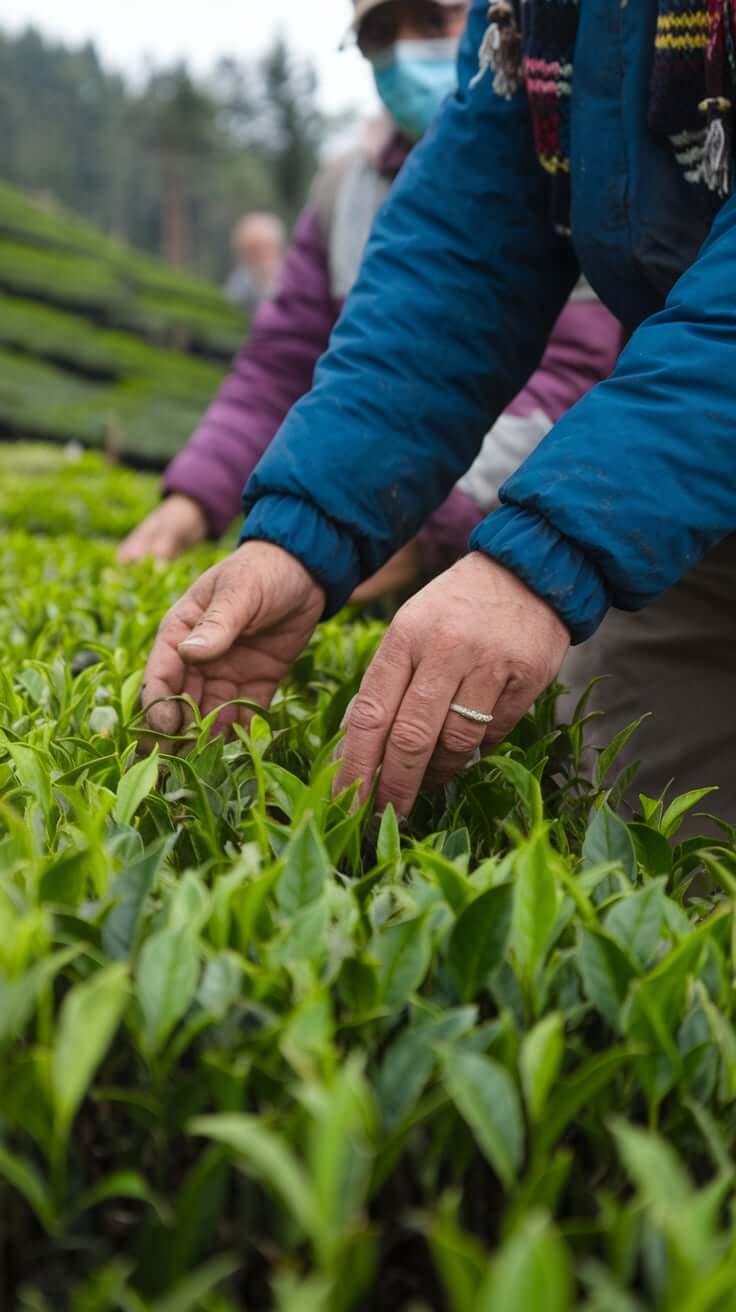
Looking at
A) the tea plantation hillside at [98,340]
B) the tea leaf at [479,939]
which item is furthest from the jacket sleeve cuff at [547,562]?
the tea plantation hillside at [98,340]

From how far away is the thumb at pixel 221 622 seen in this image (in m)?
1.64

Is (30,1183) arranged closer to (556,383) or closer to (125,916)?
(125,916)

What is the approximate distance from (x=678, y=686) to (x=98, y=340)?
63.0 ft

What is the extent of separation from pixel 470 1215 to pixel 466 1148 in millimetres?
72

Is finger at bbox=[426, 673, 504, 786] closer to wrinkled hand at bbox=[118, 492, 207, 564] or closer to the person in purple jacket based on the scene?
the person in purple jacket

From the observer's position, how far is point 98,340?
20062 mm

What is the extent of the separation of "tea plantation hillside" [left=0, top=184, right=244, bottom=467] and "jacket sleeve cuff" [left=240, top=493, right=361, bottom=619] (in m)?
10.9


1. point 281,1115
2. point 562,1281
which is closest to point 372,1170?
point 281,1115

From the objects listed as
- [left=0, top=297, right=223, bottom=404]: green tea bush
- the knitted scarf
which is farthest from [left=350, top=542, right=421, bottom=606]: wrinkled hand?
[left=0, top=297, right=223, bottom=404]: green tea bush

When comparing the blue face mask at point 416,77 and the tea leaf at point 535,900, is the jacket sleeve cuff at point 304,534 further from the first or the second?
the blue face mask at point 416,77

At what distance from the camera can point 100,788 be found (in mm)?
1275

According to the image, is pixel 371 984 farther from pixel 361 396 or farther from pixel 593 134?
pixel 593 134

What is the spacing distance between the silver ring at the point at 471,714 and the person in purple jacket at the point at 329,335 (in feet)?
4.75

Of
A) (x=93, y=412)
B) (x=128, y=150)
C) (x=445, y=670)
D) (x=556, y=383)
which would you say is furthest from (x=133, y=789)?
(x=128, y=150)
